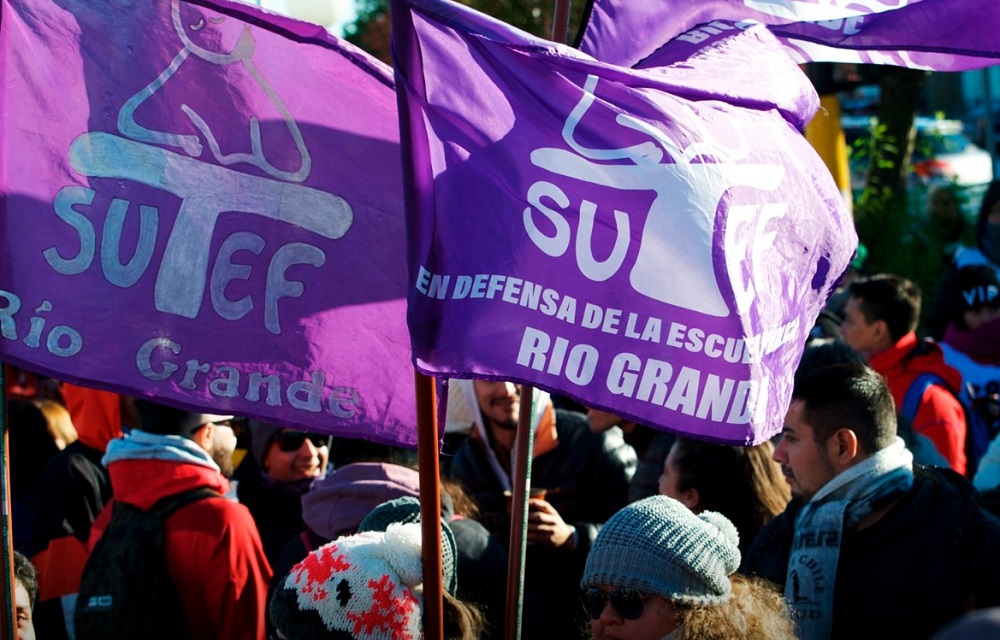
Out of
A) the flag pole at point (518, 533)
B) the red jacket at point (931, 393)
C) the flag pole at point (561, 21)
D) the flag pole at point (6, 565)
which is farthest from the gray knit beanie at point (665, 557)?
the red jacket at point (931, 393)

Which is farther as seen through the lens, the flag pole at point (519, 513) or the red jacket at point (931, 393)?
the red jacket at point (931, 393)

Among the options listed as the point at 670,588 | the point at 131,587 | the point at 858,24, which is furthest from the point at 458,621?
the point at 858,24

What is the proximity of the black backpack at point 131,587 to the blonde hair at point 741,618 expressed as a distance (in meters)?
1.85

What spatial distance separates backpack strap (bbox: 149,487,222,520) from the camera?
13.7ft

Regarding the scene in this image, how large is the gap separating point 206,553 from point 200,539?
5cm

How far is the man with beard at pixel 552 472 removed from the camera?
4.54 meters

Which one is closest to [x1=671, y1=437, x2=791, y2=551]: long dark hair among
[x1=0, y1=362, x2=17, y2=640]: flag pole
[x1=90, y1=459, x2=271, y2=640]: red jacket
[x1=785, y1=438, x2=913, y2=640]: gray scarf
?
[x1=785, y1=438, x2=913, y2=640]: gray scarf

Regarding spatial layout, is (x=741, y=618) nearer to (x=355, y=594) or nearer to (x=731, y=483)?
(x=355, y=594)

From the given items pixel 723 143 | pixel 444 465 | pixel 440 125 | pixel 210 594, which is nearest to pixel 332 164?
pixel 440 125

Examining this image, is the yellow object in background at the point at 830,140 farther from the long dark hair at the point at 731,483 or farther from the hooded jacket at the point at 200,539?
the hooded jacket at the point at 200,539

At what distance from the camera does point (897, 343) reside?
6.11 metres

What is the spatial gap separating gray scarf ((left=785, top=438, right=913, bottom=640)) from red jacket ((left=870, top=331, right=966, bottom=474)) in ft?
5.72

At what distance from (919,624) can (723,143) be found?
4.67ft

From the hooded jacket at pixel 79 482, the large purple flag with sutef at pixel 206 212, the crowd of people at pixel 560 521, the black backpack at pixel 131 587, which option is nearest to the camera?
the crowd of people at pixel 560 521
